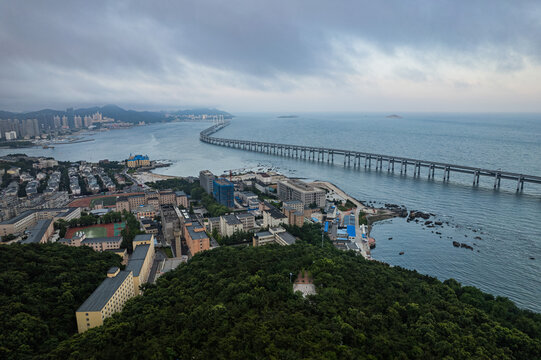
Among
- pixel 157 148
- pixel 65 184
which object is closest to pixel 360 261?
pixel 65 184

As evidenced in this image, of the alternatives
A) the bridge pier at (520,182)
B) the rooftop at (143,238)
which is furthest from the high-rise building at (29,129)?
the bridge pier at (520,182)

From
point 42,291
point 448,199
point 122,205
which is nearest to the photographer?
point 42,291

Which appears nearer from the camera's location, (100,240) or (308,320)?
(308,320)

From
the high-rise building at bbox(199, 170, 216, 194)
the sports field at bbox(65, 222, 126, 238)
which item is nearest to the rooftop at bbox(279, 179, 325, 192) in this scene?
the high-rise building at bbox(199, 170, 216, 194)

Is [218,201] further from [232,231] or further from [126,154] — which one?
[126,154]

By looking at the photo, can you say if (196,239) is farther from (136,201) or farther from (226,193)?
(136,201)

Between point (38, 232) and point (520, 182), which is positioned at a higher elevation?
point (520, 182)

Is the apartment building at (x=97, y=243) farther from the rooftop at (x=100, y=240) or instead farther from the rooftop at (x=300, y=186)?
the rooftop at (x=300, y=186)

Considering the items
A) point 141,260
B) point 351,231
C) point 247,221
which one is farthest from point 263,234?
point 141,260
